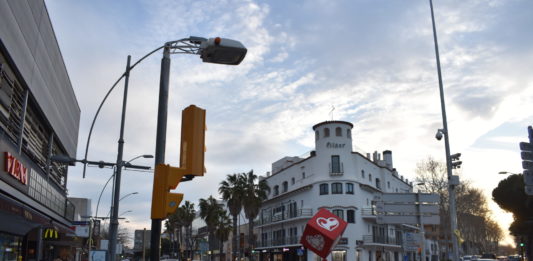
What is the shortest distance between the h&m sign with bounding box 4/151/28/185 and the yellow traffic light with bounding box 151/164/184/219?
12.1 meters

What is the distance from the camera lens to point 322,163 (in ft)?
182

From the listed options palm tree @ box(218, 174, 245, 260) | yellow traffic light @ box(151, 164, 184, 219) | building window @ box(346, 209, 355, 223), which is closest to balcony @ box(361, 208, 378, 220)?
building window @ box(346, 209, 355, 223)

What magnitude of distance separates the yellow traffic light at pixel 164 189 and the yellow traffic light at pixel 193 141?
16cm

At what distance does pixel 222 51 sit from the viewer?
689 centimetres

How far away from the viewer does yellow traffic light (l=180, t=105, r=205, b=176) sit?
586 centimetres

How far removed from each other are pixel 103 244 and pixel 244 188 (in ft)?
80.7

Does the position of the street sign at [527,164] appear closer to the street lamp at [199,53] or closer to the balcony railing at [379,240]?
the street lamp at [199,53]

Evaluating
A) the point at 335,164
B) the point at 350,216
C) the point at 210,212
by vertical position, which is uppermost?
the point at 335,164

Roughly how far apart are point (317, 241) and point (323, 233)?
0.34 m

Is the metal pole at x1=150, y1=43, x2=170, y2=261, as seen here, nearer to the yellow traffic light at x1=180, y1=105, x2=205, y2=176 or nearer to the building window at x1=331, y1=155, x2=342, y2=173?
the yellow traffic light at x1=180, y1=105, x2=205, y2=176

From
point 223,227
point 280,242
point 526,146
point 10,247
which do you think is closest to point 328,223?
point 526,146

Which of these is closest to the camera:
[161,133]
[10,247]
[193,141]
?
[193,141]

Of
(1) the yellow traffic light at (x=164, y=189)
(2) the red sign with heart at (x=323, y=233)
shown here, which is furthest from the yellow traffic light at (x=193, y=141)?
(2) the red sign with heart at (x=323, y=233)

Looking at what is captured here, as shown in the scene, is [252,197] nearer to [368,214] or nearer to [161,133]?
[368,214]
